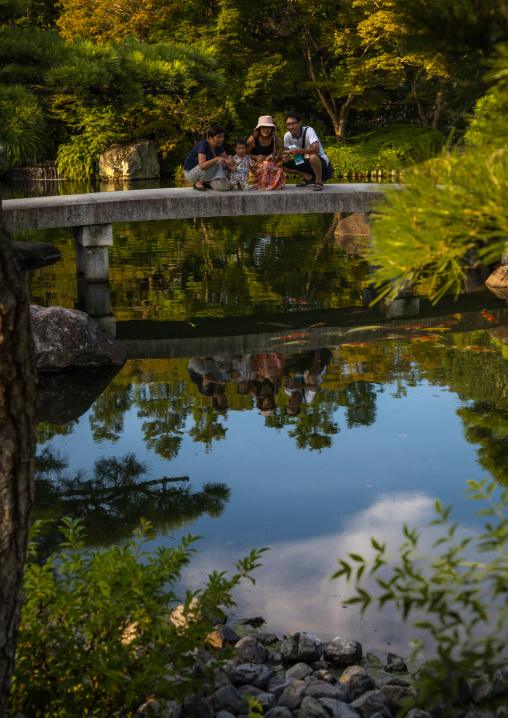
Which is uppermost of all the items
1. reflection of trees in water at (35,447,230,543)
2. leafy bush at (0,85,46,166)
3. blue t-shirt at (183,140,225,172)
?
leafy bush at (0,85,46,166)

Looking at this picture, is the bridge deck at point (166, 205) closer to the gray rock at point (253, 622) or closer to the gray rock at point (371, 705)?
the gray rock at point (253, 622)

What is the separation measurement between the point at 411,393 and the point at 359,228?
9.13 m

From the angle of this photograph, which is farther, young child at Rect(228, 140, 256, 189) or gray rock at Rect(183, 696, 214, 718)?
young child at Rect(228, 140, 256, 189)

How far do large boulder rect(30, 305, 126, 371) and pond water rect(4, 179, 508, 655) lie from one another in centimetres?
26

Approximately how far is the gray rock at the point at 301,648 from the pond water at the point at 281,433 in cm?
16

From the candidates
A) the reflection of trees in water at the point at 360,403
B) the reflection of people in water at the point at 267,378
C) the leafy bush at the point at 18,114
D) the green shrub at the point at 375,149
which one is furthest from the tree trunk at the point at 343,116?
the reflection of trees in water at the point at 360,403

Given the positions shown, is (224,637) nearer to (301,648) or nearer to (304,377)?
(301,648)

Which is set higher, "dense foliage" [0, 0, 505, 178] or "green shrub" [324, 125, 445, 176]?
"dense foliage" [0, 0, 505, 178]

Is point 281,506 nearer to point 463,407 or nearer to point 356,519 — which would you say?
point 356,519

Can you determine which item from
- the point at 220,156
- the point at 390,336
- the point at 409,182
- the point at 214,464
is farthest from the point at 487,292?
the point at 409,182

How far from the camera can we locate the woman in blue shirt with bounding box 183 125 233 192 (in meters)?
10.1

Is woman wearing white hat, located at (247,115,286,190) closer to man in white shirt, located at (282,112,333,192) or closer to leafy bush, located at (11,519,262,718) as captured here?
man in white shirt, located at (282,112,333,192)

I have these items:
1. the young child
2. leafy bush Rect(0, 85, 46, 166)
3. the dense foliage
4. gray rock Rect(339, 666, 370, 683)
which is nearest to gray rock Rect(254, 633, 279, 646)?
gray rock Rect(339, 666, 370, 683)

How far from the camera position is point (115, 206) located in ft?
32.5
